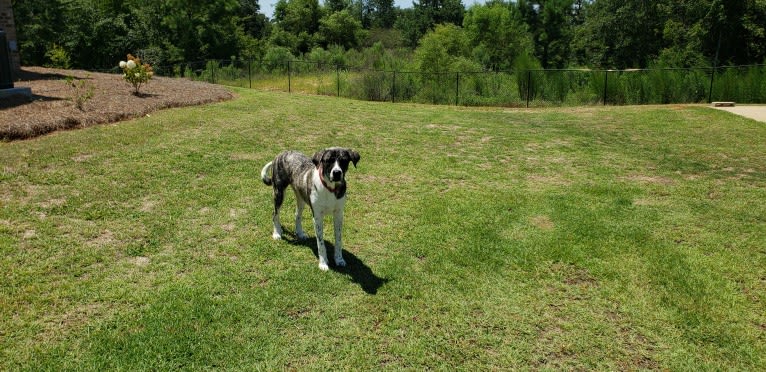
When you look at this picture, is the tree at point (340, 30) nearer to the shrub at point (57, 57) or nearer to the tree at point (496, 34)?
the tree at point (496, 34)

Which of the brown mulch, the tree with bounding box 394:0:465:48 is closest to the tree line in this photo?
the brown mulch

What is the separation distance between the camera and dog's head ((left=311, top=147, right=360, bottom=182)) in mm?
4648

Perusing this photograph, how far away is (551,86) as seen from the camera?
2308 cm

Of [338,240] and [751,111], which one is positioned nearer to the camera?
[338,240]

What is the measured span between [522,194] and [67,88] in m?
12.3

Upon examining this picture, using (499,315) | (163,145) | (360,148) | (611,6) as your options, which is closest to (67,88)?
(163,145)

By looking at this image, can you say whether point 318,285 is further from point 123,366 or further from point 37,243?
point 37,243

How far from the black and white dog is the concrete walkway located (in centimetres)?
1550

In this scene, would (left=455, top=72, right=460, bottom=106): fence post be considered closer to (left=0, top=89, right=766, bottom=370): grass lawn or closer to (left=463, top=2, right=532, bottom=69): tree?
(left=0, top=89, right=766, bottom=370): grass lawn

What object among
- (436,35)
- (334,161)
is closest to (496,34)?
(436,35)

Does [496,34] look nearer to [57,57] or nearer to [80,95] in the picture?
[57,57]

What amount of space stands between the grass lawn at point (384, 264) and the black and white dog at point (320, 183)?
369 mm

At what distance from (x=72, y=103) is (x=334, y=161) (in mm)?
9660

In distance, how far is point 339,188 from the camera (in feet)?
16.2
